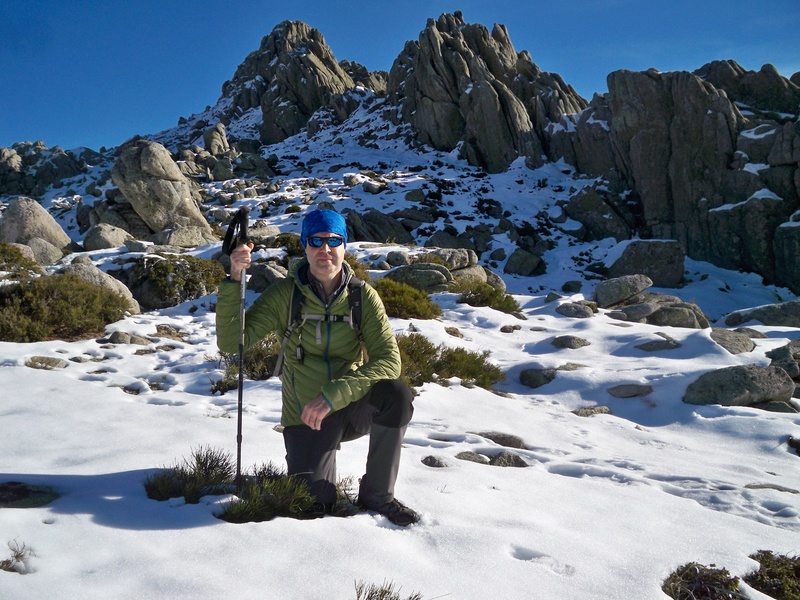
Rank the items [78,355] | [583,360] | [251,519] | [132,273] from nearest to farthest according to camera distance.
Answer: [251,519]
[78,355]
[583,360]
[132,273]

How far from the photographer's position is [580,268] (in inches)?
1164

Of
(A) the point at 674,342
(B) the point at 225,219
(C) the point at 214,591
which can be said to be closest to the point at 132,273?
(C) the point at 214,591

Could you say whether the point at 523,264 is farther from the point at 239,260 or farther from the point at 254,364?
the point at 239,260

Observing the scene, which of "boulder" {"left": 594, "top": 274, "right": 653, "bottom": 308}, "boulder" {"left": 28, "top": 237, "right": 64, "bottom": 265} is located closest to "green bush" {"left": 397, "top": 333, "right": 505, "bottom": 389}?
"boulder" {"left": 594, "top": 274, "right": 653, "bottom": 308}

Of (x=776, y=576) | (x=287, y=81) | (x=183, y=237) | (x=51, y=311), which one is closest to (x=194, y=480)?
(x=776, y=576)

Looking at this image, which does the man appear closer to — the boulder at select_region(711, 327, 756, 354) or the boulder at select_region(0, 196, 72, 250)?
the boulder at select_region(711, 327, 756, 354)

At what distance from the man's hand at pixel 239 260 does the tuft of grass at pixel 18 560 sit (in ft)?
5.59

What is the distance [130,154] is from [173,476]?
20388mm

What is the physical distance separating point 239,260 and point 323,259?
1.74ft

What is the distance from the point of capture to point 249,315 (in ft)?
10.9

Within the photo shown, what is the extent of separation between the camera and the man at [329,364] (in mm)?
3053

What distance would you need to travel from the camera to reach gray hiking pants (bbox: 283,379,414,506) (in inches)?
120

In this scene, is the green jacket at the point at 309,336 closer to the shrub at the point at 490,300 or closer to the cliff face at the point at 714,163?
the shrub at the point at 490,300

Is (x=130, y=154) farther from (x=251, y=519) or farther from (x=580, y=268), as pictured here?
(x=580, y=268)
